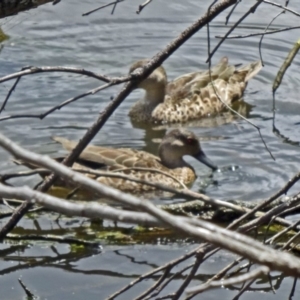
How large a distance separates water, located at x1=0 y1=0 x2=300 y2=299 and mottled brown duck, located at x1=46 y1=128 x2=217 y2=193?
7.4 inches

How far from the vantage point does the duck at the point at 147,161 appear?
823cm

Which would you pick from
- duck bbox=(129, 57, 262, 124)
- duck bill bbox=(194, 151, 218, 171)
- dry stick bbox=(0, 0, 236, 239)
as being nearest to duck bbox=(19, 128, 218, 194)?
duck bill bbox=(194, 151, 218, 171)

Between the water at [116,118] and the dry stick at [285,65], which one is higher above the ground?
the dry stick at [285,65]

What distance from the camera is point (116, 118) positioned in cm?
999

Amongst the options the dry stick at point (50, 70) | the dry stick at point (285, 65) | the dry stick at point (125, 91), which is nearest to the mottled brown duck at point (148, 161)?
the dry stick at point (285, 65)

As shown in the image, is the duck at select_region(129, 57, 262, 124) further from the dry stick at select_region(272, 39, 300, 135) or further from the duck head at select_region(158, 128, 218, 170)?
the dry stick at select_region(272, 39, 300, 135)

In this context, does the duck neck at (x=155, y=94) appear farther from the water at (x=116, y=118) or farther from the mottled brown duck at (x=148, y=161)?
the mottled brown duck at (x=148, y=161)

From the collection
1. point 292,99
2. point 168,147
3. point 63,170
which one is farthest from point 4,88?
point 63,170

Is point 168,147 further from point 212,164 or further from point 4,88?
point 4,88

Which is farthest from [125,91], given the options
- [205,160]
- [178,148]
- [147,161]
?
[178,148]

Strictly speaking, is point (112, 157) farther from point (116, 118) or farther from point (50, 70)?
point (50, 70)

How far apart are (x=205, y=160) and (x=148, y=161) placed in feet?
1.76

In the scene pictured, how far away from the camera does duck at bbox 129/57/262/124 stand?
34.8 feet

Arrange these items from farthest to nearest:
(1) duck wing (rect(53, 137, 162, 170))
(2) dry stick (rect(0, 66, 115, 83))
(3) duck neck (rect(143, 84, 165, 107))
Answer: (3) duck neck (rect(143, 84, 165, 107))
(1) duck wing (rect(53, 137, 162, 170))
(2) dry stick (rect(0, 66, 115, 83))
